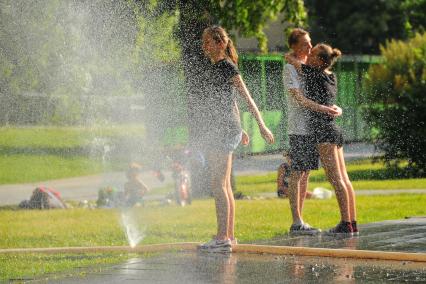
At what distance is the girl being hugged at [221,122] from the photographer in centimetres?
968

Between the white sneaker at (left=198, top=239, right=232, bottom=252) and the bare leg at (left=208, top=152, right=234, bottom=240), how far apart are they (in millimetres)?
65

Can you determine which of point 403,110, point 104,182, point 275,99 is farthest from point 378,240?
point 275,99

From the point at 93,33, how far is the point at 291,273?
8.89 meters

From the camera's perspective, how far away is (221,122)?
967 centimetres

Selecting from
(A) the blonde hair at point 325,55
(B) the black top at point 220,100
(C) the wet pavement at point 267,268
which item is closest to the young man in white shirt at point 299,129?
(A) the blonde hair at point 325,55

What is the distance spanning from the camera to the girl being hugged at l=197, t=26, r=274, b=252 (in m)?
9.68

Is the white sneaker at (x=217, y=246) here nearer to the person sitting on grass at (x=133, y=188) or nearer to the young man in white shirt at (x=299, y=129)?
the young man in white shirt at (x=299, y=129)

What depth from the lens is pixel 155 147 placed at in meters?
21.5

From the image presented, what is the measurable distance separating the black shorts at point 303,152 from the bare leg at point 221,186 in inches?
48.5

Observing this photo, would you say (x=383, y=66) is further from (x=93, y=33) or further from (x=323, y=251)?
(x=323, y=251)

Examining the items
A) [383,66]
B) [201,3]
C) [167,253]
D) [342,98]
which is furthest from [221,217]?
[342,98]

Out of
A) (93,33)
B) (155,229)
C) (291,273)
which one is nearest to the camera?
(291,273)

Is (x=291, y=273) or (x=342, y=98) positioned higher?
(x=342, y=98)

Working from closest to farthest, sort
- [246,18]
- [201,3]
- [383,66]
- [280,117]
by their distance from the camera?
1. [201,3]
2. [246,18]
3. [383,66]
4. [280,117]
